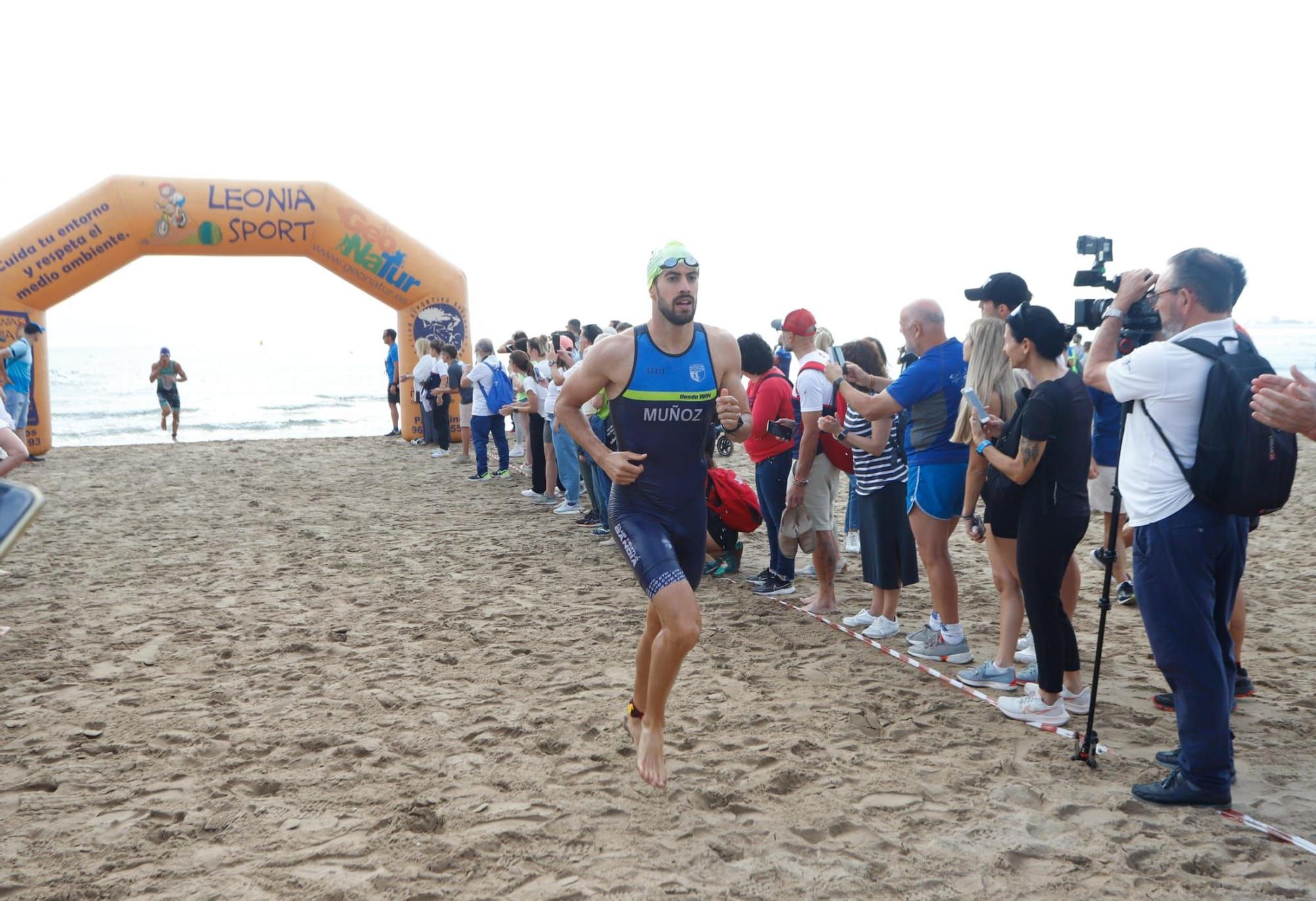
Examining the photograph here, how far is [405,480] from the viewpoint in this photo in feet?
39.6

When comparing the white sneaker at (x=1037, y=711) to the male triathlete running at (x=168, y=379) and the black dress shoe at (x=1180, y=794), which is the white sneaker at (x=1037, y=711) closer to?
the black dress shoe at (x=1180, y=794)

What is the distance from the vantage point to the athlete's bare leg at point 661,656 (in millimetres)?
3191

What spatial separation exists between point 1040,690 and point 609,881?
6.97ft

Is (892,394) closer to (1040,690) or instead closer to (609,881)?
(1040,690)

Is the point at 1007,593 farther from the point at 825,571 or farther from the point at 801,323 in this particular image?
the point at 801,323

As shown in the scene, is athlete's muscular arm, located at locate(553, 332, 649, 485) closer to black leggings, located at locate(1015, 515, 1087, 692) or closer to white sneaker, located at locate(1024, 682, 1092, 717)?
black leggings, located at locate(1015, 515, 1087, 692)

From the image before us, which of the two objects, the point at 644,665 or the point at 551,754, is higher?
the point at 644,665

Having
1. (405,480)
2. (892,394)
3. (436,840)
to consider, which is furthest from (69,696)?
(405,480)

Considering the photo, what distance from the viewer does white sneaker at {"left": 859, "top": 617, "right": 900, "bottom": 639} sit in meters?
5.14

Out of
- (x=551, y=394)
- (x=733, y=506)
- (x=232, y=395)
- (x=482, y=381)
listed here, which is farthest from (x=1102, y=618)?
(x=232, y=395)

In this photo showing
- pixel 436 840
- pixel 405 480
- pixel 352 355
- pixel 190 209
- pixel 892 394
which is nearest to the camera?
pixel 436 840

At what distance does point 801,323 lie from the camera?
18.5ft

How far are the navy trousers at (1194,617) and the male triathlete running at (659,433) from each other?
154 cm

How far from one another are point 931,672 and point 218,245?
14.1m
